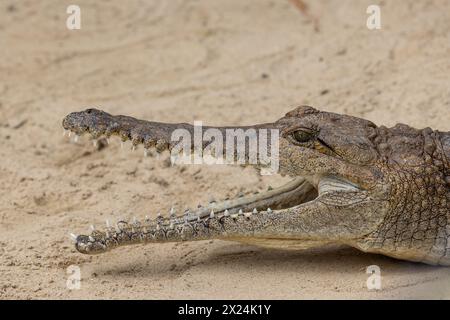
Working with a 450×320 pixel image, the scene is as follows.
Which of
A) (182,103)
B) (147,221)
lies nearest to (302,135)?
(147,221)

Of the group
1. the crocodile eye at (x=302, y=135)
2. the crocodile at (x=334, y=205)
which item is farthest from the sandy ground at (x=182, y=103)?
A: the crocodile eye at (x=302, y=135)

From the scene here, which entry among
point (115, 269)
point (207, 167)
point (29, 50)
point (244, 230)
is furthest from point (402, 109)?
point (29, 50)

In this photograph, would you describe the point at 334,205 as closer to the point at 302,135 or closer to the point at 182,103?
the point at 302,135

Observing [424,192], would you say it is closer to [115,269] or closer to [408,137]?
[408,137]

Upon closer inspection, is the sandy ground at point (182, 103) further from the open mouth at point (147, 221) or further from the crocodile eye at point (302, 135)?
the crocodile eye at point (302, 135)

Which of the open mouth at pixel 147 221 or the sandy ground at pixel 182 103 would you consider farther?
the sandy ground at pixel 182 103

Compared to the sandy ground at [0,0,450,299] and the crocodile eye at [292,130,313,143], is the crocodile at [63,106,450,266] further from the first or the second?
the sandy ground at [0,0,450,299]
